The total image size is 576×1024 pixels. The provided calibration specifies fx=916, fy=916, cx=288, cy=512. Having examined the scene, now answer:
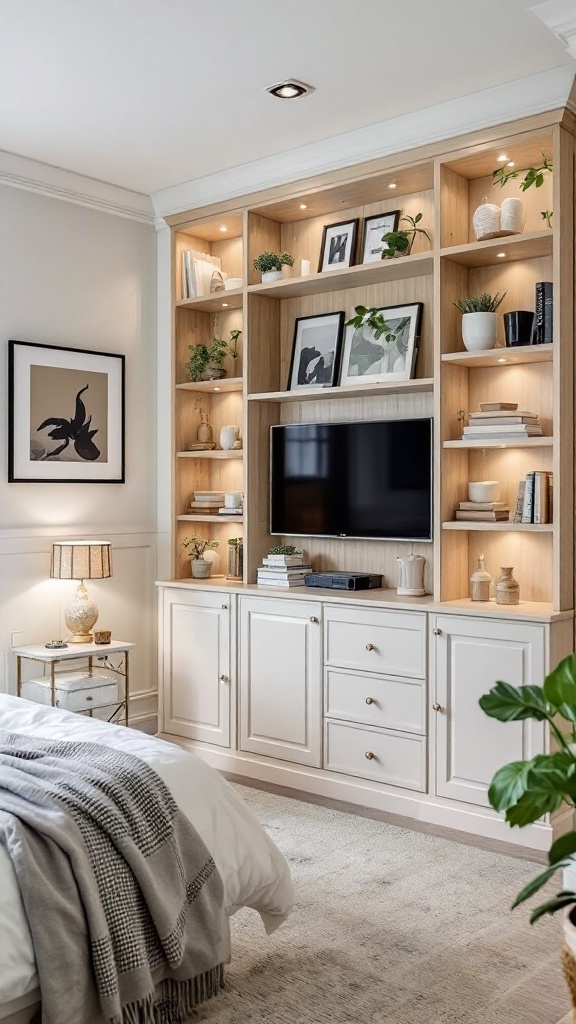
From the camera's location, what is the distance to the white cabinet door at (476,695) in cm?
347

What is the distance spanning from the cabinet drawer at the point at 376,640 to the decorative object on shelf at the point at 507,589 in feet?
1.06

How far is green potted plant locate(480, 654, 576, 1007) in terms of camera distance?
1269mm

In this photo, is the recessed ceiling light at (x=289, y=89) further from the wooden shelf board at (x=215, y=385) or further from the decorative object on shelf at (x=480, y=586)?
the decorative object on shelf at (x=480, y=586)

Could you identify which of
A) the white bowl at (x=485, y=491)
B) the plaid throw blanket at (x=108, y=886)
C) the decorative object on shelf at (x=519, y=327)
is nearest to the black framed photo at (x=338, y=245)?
the decorative object on shelf at (x=519, y=327)

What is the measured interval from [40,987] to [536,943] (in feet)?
5.03

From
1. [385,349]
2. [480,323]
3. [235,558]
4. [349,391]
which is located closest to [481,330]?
[480,323]

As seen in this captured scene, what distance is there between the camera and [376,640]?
394cm

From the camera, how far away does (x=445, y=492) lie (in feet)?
12.7

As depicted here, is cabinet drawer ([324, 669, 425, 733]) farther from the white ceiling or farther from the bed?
the white ceiling

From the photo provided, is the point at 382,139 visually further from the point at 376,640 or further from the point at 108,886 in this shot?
the point at 108,886

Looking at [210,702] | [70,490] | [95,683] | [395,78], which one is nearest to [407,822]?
[210,702]

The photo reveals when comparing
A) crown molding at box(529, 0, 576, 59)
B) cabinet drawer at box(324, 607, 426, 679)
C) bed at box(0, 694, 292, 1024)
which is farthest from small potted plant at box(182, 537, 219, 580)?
crown molding at box(529, 0, 576, 59)

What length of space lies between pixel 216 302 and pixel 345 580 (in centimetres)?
170

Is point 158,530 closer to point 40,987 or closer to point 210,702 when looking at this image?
point 210,702
